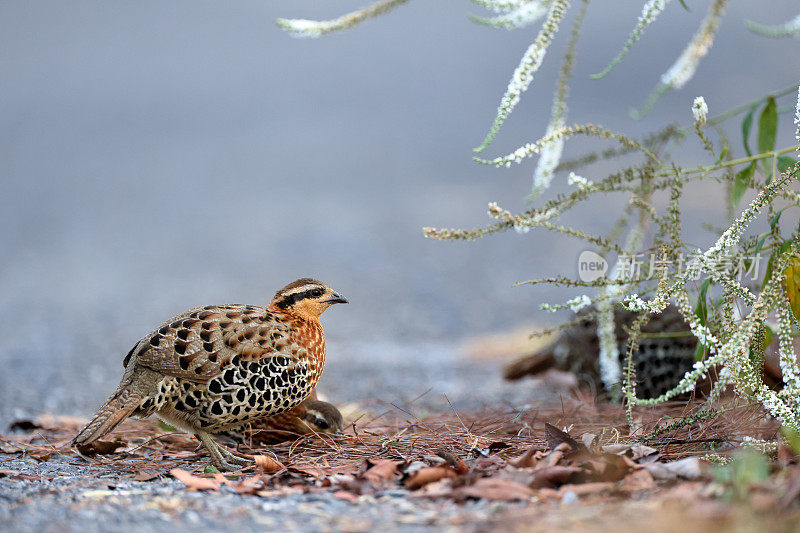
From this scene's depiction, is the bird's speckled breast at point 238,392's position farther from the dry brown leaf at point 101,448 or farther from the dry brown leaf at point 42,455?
the dry brown leaf at point 42,455

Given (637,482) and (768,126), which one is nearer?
(637,482)

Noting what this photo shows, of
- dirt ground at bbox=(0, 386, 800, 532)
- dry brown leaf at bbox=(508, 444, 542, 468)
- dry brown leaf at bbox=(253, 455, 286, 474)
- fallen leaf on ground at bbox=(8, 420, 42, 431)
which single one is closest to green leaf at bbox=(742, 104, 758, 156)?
dirt ground at bbox=(0, 386, 800, 532)

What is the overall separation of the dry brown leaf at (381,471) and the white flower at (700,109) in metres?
1.67

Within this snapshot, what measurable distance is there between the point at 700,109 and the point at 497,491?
5.12 feet

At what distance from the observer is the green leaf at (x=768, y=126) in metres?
3.60

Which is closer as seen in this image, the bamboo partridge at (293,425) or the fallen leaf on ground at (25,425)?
the bamboo partridge at (293,425)

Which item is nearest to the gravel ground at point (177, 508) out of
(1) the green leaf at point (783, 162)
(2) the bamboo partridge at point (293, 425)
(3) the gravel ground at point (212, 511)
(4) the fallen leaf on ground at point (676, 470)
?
(3) the gravel ground at point (212, 511)

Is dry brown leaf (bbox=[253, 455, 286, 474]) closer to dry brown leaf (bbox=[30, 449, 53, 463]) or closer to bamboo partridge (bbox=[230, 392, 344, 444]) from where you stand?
bamboo partridge (bbox=[230, 392, 344, 444])

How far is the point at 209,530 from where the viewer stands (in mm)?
2197

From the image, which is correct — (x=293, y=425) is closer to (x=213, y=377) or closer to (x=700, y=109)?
(x=213, y=377)

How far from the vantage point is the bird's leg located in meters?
3.26

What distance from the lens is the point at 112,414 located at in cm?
316

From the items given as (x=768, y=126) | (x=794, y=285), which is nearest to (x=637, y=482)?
(x=794, y=285)

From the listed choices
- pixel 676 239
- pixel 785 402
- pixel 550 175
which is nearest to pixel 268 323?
pixel 550 175
